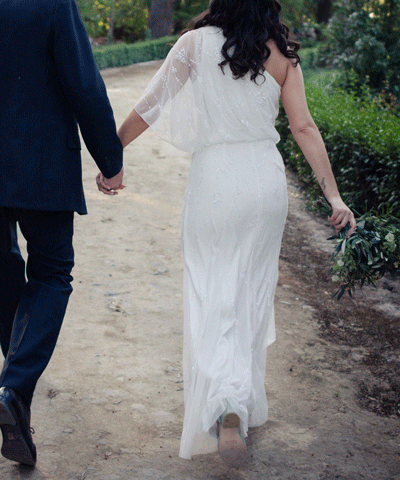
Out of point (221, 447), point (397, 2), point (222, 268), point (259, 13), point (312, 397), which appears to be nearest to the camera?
point (221, 447)

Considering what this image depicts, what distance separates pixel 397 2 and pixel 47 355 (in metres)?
8.99

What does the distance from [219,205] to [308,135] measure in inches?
20.4

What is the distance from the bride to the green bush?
50.4 ft

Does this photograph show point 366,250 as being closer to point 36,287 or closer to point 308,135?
point 308,135

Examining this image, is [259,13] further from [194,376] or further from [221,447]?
[221,447]

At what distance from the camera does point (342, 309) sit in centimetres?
462

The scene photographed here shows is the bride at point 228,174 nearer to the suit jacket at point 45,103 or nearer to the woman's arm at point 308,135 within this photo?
the woman's arm at point 308,135

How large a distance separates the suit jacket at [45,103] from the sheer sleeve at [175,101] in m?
0.28

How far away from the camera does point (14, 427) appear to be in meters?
2.29

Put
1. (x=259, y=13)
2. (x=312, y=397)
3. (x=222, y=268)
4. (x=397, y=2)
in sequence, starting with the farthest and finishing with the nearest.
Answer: (x=397, y=2)
(x=312, y=397)
(x=222, y=268)
(x=259, y=13)

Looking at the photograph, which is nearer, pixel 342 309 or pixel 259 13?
pixel 259 13

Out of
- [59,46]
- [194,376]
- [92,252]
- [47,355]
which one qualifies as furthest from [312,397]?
[92,252]

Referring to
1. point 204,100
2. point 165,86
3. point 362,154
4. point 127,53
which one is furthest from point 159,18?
point 204,100

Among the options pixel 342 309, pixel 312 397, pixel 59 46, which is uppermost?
pixel 59 46
